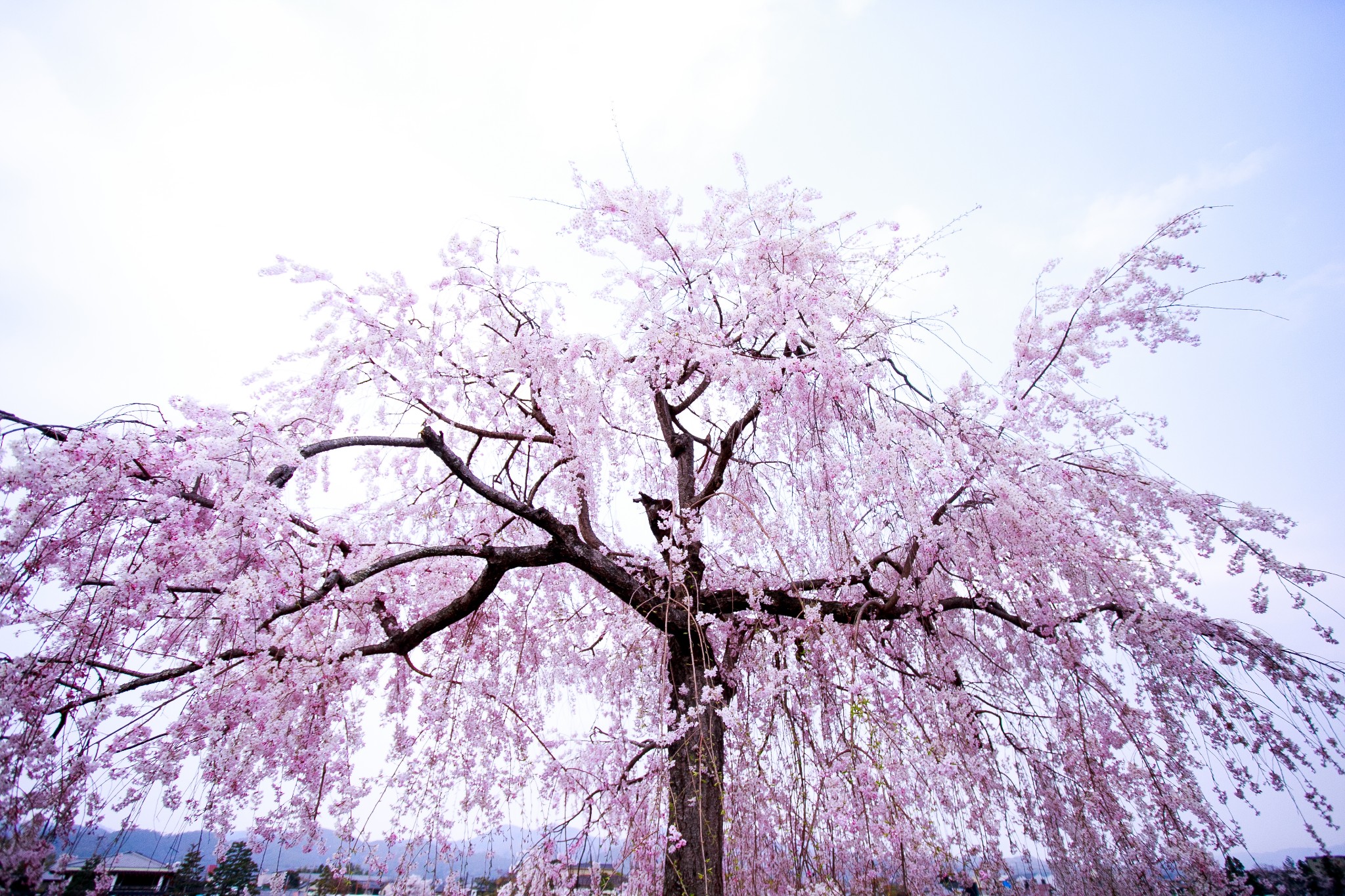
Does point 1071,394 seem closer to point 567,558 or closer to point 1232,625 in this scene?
point 1232,625

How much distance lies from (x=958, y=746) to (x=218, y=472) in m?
5.07

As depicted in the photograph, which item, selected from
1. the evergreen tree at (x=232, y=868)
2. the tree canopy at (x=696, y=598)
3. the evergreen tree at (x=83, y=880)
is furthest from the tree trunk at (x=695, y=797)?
the evergreen tree at (x=232, y=868)

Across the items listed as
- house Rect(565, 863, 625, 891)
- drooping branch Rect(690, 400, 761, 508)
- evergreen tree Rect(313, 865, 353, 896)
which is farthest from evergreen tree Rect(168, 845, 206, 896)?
drooping branch Rect(690, 400, 761, 508)

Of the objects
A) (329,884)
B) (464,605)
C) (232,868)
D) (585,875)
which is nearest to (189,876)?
(329,884)

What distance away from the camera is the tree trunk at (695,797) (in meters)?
3.87

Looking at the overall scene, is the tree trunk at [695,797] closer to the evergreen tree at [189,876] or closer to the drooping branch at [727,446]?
the drooping branch at [727,446]

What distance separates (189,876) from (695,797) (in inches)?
139

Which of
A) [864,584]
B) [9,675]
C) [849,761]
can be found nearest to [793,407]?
[864,584]

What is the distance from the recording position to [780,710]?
4.10 meters

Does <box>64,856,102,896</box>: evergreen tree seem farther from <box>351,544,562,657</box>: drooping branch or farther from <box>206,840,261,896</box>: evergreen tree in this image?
<box>351,544,562,657</box>: drooping branch

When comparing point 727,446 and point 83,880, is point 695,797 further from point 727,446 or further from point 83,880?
point 83,880

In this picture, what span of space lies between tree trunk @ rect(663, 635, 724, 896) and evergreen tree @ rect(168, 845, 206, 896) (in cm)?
258

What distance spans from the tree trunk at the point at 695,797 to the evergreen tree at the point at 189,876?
2.58 meters

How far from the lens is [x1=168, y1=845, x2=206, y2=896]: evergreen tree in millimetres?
3056
